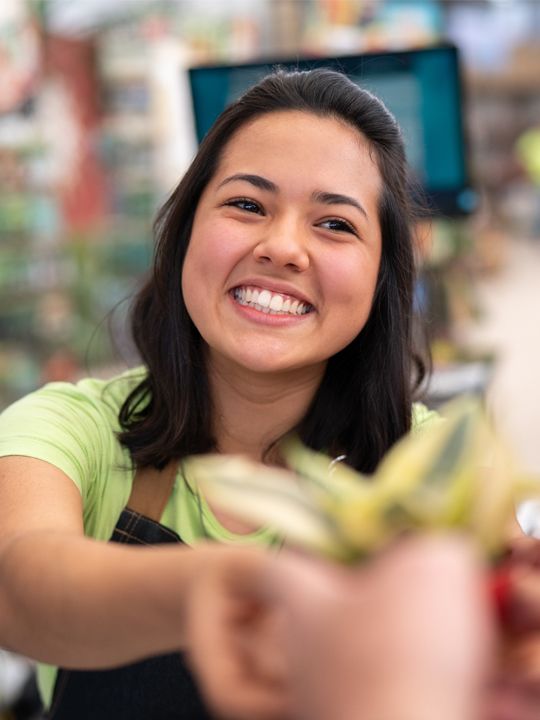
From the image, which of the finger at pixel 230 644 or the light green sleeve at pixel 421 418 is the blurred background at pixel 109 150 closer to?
the light green sleeve at pixel 421 418

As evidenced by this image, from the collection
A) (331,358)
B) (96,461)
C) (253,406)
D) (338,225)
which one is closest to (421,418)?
(331,358)

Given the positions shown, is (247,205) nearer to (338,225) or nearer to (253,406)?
(338,225)

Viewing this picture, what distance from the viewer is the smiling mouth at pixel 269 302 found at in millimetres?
1283

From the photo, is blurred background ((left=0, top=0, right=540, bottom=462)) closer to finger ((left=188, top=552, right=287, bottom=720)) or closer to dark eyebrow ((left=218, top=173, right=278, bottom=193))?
dark eyebrow ((left=218, top=173, right=278, bottom=193))

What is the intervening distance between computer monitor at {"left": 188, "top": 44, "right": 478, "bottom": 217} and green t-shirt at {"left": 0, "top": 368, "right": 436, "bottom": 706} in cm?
102

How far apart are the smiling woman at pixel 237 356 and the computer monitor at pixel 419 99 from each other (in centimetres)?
76

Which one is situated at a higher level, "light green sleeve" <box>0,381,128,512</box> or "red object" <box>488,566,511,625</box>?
"red object" <box>488,566,511,625</box>

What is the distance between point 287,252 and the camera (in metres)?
1.25

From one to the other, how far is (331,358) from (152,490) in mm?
356

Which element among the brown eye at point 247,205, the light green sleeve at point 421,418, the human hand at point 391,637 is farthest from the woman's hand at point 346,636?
the light green sleeve at point 421,418

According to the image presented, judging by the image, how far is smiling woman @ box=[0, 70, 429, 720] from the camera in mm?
1271

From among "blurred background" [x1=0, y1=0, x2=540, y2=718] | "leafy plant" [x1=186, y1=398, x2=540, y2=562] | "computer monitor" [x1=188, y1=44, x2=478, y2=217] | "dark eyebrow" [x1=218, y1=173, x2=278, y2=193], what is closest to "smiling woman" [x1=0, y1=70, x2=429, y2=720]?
"dark eyebrow" [x1=218, y1=173, x2=278, y2=193]

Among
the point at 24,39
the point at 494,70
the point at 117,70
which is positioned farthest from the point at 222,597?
the point at 494,70

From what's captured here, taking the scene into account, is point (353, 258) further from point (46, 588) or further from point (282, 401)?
point (46, 588)
